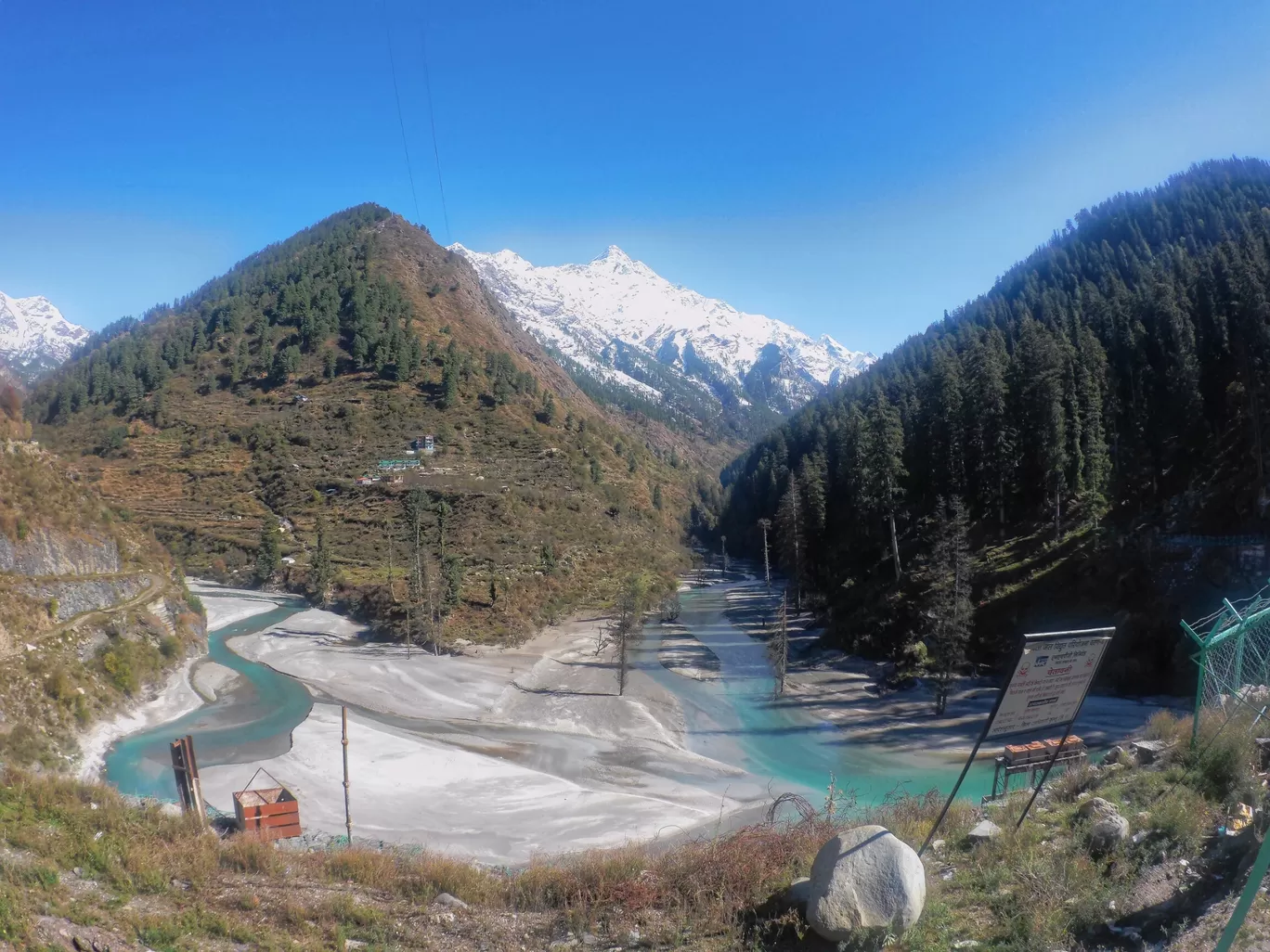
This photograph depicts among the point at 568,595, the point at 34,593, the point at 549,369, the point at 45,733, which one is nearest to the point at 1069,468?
the point at 568,595

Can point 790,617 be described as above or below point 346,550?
below

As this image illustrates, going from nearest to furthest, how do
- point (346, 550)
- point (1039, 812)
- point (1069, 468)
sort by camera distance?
1. point (1039, 812)
2. point (1069, 468)
3. point (346, 550)

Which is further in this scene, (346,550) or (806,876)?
(346,550)

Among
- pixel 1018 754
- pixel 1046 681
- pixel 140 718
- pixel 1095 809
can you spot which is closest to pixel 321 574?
pixel 140 718

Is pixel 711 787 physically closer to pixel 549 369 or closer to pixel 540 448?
pixel 540 448

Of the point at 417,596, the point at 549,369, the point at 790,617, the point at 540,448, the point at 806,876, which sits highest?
the point at 549,369

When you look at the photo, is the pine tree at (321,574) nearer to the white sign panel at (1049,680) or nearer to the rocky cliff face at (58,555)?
the rocky cliff face at (58,555)

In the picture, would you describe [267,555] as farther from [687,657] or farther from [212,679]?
[687,657]
